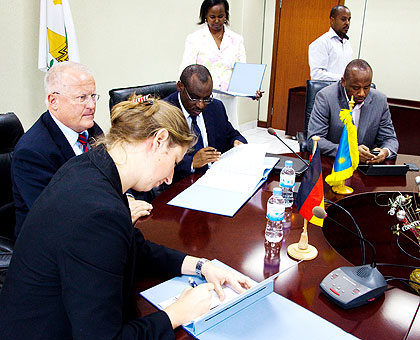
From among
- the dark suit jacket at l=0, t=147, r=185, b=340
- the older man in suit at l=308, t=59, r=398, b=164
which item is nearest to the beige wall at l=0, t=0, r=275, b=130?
the older man in suit at l=308, t=59, r=398, b=164

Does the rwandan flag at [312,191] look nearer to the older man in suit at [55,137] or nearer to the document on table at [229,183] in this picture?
the document on table at [229,183]

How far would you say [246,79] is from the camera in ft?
10.6

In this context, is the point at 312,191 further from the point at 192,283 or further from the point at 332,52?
the point at 332,52

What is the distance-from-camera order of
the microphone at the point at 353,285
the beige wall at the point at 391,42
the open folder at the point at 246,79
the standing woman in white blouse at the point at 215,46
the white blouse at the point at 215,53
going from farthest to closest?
the beige wall at the point at 391,42, the white blouse at the point at 215,53, the standing woman in white blouse at the point at 215,46, the open folder at the point at 246,79, the microphone at the point at 353,285

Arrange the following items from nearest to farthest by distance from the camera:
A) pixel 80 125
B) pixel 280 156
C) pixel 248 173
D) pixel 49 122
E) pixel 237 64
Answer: pixel 49 122
pixel 80 125
pixel 248 173
pixel 280 156
pixel 237 64

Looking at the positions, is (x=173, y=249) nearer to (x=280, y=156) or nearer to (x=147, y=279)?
(x=147, y=279)

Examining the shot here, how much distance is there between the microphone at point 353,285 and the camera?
99cm

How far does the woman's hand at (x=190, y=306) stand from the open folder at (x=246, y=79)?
2.35m

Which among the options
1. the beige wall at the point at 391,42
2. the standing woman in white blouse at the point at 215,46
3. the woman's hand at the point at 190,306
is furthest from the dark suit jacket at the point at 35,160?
the beige wall at the point at 391,42

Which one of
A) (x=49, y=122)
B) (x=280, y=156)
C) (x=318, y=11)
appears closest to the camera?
(x=49, y=122)

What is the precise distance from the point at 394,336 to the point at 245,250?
0.48 m

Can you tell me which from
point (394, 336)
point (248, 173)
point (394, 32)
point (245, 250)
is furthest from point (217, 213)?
point (394, 32)

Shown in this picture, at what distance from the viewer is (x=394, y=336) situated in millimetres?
901

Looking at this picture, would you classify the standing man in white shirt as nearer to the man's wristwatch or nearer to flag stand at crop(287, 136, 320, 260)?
flag stand at crop(287, 136, 320, 260)
